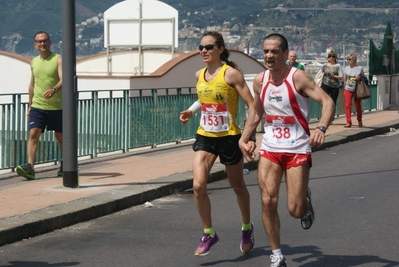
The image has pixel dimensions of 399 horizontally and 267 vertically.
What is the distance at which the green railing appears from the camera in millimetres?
14461

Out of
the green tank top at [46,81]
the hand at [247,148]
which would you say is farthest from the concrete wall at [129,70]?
the hand at [247,148]

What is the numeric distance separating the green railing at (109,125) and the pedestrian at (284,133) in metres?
7.27

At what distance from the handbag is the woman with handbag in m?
1.13

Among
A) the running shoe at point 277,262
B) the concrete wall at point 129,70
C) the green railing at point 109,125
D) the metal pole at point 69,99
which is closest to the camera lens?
the running shoe at point 277,262

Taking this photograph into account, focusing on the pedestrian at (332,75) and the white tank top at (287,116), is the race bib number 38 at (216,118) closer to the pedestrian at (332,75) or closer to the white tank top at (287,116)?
the white tank top at (287,116)

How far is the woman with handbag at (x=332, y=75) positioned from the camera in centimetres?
2138

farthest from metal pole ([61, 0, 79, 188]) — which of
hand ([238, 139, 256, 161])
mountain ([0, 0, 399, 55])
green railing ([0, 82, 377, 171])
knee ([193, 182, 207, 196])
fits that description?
mountain ([0, 0, 399, 55])

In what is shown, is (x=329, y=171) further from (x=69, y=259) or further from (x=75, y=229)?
(x=69, y=259)

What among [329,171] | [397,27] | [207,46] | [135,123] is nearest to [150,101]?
[135,123]

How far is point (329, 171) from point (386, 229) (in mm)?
→ 5334

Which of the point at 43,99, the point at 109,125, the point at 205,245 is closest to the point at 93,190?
the point at 43,99

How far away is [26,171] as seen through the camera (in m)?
12.8

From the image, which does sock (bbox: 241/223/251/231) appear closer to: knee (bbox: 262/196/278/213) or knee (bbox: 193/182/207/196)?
knee (bbox: 193/182/207/196)

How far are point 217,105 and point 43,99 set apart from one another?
4779mm
